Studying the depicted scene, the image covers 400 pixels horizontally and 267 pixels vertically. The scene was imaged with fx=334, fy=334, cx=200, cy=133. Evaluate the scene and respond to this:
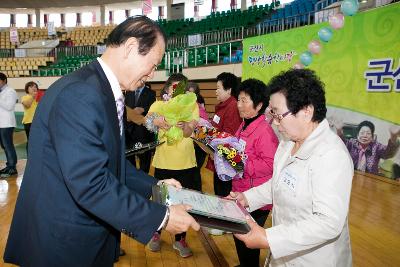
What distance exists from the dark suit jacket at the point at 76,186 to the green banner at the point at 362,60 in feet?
16.7

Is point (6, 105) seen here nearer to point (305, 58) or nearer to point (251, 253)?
point (251, 253)

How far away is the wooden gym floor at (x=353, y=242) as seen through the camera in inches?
111

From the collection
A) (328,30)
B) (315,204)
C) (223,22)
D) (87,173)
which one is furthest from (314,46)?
(223,22)

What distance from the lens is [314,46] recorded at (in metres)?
6.09

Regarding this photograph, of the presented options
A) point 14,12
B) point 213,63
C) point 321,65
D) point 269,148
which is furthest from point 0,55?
point 269,148

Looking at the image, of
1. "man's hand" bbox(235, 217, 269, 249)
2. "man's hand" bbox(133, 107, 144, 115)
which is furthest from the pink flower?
"man's hand" bbox(235, 217, 269, 249)

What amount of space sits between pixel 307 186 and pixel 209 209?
1.26 ft

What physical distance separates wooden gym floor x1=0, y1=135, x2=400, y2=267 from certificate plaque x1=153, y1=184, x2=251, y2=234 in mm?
1590

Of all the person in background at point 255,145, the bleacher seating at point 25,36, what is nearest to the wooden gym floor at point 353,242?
the person in background at point 255,145

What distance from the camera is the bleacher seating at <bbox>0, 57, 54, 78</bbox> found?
15.7m

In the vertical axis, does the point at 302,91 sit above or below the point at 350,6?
below

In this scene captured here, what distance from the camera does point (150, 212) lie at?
1109 millimetres

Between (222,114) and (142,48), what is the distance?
228 cm

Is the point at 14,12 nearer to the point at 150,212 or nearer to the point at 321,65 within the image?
the point at 321,65
